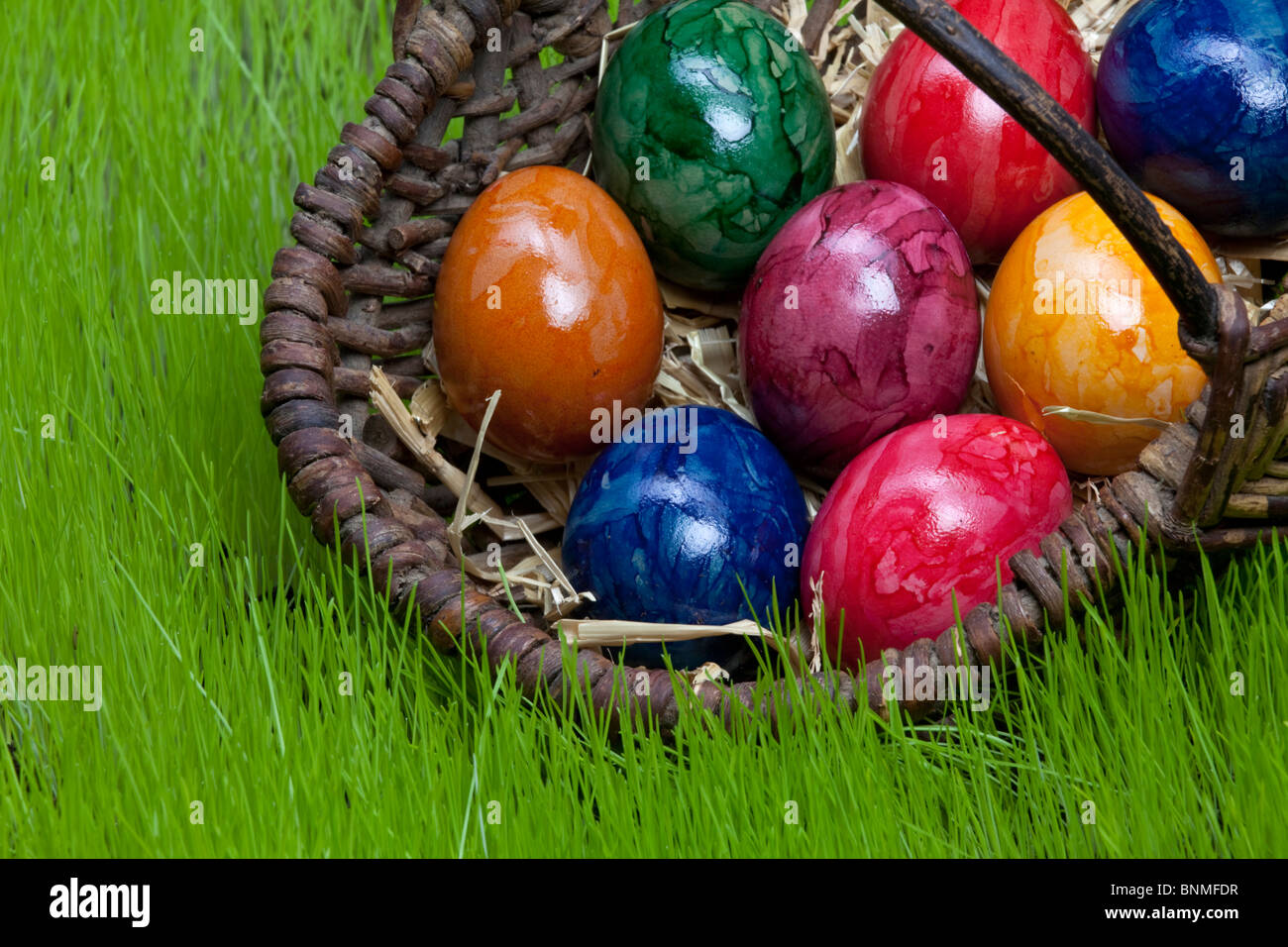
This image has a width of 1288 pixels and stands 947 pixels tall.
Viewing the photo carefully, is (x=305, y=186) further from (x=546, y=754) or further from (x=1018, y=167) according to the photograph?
(x=1018, y=167)

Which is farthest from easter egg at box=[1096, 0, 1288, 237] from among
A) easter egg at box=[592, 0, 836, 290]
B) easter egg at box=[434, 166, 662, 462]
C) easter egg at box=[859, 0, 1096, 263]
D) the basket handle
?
easter egg at box=[434, 166, 662, 462]

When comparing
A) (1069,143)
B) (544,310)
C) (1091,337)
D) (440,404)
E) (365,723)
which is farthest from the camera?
(440,404)

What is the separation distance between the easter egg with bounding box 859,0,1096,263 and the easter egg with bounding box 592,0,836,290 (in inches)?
4.6

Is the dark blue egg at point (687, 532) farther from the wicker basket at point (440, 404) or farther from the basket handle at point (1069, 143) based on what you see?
the basket handle at point (1069, 143)

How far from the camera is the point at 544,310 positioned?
4.70 feet

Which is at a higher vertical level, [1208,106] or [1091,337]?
[1208,106]

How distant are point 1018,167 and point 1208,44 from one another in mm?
246

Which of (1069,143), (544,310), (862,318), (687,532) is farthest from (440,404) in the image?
(1069,143)

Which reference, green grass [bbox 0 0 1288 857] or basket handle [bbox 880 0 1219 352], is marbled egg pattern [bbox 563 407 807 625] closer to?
green grass [bbox 0 0 1288 857]

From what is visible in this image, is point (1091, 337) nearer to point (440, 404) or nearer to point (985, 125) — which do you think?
point (985, 125)

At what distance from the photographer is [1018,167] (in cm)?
150

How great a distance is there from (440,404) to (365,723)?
502 millimetres

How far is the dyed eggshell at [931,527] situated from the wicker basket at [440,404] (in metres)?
0.08

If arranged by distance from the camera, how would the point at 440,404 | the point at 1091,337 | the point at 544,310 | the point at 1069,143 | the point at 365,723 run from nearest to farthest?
the point at 1069,143 < the point at 365,723 < the point at 1091,337 < the point at 544,310 < the point at 440,404
